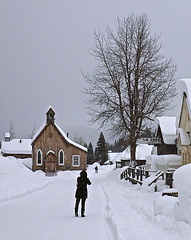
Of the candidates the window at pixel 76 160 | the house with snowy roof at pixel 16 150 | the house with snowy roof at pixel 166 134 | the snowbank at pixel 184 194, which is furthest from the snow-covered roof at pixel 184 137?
the house with snowy roof at pixel 16 150

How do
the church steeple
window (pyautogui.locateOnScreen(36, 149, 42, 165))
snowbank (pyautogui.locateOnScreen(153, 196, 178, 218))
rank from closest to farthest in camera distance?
snowbank (pyautogui.locateOnScreen(153, 196, 178, 218))
the church steeple
window (pyautogui.locateOnScreen(36, 149, 42, 165))

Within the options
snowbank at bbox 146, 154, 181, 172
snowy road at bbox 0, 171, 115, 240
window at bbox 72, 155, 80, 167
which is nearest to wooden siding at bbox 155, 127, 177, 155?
snowbank at bbox 146, 154, 181, 172

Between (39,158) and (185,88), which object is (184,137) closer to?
(185,88)

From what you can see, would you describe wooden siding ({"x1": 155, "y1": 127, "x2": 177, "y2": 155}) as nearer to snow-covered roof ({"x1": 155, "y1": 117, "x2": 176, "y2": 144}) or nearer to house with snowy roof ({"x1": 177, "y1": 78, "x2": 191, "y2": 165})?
snow-covered roof ({"x1": 155, "y1": 117, "x2": 176, "y2": 144})

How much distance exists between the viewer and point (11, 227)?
10.6 m

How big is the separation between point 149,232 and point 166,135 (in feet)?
90.5

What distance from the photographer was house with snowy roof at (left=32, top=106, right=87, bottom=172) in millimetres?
60344

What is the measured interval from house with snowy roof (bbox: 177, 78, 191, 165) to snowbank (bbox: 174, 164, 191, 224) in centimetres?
1555

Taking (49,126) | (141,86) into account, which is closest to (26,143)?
(49,126)

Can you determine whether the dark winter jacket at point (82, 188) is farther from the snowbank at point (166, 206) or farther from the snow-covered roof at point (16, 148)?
the snow-covered roof at point (16, 148)

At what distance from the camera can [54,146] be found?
60969 millimetres

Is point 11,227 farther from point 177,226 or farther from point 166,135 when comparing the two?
point 166,135

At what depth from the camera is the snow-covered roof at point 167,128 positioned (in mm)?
34922

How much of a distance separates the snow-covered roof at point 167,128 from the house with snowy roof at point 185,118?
25.7 ft
